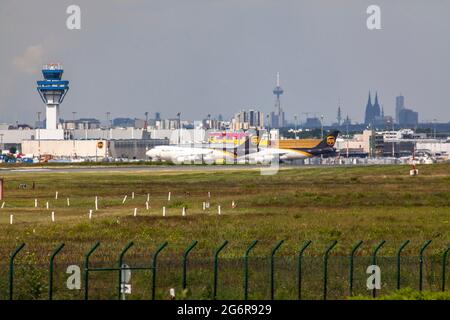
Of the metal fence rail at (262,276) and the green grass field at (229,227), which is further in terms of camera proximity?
the green grass field at (229,227)

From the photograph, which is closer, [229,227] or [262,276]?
[262,276]

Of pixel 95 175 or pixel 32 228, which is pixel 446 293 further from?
pixel 95 175

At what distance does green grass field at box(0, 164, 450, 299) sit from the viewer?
117ft

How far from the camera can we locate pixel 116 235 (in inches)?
2244

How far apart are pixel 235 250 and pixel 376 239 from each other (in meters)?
9.10

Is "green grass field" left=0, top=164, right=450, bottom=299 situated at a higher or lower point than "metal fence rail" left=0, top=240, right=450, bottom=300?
lower

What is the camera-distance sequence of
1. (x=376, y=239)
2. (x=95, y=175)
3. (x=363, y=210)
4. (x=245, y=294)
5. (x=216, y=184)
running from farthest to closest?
(x=95, y=175) → (x=216, y=184) → (x=363, y=210) → (x=376, y=239) → (x=245, y=294)

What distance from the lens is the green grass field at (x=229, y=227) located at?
35.7m

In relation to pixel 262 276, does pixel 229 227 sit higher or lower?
lower

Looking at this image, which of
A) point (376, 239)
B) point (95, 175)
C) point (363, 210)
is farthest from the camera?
point (95, 175)

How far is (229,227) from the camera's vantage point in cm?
6181

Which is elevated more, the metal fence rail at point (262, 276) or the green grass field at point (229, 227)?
the metal fence rail at point (262, 276)

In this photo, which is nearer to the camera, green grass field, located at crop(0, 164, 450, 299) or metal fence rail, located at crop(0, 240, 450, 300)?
metal fence rail, located at crop(0, 240, 450, 300)
